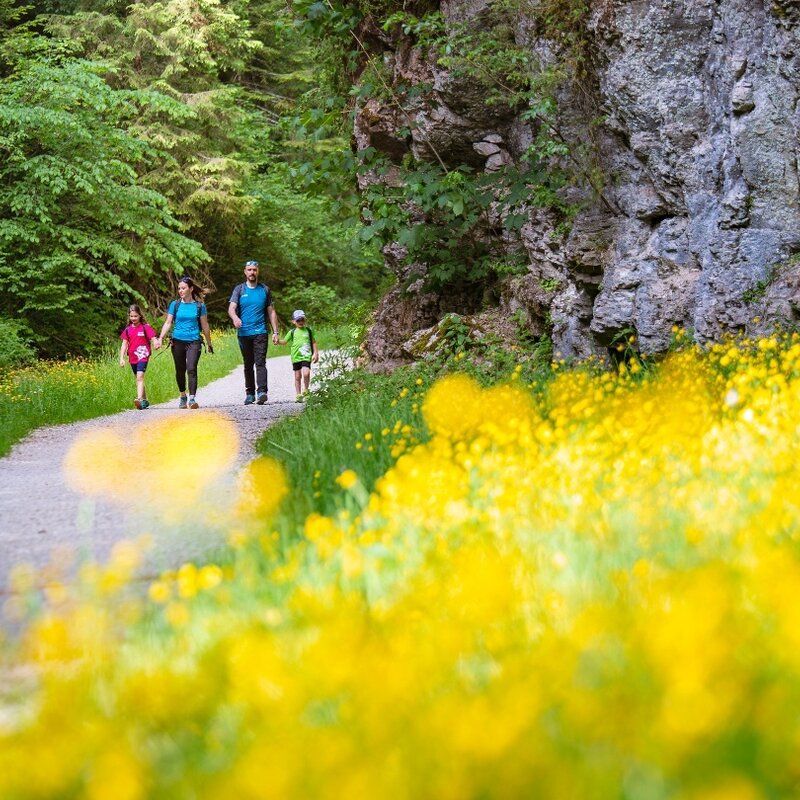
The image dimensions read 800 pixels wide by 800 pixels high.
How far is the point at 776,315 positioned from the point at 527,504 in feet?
15.5

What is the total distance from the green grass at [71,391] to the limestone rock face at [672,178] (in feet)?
18.8

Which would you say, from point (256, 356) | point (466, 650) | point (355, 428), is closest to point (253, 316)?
point (256, 356)

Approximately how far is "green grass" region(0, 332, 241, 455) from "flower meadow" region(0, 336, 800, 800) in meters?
6.61

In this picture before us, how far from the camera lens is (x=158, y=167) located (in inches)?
1126

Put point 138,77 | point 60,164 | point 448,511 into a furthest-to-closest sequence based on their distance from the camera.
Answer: point 138,77 → point 60,164 → point 448,511

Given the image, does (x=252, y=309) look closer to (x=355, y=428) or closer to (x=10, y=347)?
(x=355, y=428)

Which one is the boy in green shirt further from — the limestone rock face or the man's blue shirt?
the limestone rock face

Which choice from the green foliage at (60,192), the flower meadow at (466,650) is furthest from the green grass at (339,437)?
the green foliage at (60,192)

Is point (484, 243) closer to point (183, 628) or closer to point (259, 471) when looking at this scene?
point (259, 471)

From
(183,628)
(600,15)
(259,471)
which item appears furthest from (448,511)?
(600,15)

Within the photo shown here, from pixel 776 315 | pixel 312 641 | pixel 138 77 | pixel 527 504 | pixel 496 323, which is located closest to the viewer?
pixel 312 641

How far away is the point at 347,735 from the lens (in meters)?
1.97

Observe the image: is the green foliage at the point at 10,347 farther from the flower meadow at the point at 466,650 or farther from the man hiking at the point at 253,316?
the flower meadow at the point at 466,650

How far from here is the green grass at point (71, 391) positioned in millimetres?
11195
